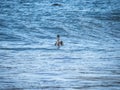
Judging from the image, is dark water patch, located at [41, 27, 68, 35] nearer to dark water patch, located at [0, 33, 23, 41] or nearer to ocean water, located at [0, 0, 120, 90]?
ocean water, located at [0, 0, 120, 90]

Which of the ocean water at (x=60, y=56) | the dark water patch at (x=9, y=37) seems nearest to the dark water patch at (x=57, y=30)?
the ocean water at (x=60, y=56)

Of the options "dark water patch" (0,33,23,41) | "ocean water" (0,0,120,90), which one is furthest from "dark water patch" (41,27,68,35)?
"dark water patch" (0,33,23,41)

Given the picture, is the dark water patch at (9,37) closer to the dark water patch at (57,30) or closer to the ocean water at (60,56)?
the ocean water at (60,56)

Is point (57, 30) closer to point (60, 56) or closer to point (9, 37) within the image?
point (9, 37)

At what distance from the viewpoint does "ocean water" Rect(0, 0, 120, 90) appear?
20.8m

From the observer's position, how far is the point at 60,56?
89.6 feet

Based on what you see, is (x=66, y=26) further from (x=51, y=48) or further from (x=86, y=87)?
(x=86, y=87)

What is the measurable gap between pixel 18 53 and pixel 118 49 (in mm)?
5903

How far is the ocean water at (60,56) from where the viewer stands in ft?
68.2

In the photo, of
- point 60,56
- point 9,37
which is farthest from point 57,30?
point 60,56

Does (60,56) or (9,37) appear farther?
(9,37)

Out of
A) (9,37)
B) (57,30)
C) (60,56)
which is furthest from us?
(57,30)

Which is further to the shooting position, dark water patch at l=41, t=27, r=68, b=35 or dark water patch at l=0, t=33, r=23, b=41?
dark water patch at l=41, t=27, r=68, b=35

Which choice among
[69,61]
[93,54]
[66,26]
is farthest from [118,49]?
[66,26]
